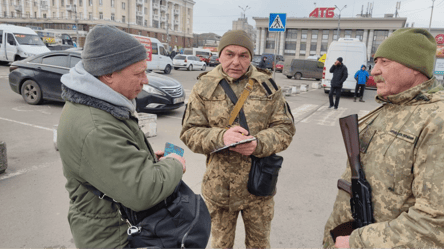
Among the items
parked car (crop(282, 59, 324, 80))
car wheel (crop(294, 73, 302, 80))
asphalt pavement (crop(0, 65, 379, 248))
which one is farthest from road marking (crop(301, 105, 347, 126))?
car wheel (crop(294, 73, 302, 80))

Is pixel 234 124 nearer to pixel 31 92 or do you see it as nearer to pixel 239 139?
pixel 239 139

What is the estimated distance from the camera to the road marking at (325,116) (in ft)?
26.8

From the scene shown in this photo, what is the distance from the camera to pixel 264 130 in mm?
2020

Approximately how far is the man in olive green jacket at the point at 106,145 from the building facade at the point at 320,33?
55.2m

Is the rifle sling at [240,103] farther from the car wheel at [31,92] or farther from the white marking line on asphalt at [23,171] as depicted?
the car wheel at [31,92]

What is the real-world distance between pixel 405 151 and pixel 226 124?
1.13 m

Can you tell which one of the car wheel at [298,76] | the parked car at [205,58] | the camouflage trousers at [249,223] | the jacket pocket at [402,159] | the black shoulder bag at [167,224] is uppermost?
the parked car at [205,58]

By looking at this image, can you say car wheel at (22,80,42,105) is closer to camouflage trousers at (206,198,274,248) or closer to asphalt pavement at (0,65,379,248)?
asphalt pavement at (0,65,379,248)

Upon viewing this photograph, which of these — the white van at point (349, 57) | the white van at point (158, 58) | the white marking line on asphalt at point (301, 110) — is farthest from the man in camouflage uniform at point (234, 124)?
the white van at point (158, 58)

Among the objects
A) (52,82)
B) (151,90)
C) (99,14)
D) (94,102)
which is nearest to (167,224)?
(94,102)

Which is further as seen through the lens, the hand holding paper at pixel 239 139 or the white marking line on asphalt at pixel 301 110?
the white marking line on asphalt at pixel 301 110

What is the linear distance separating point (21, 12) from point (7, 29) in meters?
63.4

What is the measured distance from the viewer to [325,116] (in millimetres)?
9055

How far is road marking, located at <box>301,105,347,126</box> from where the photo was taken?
815 centimetres
